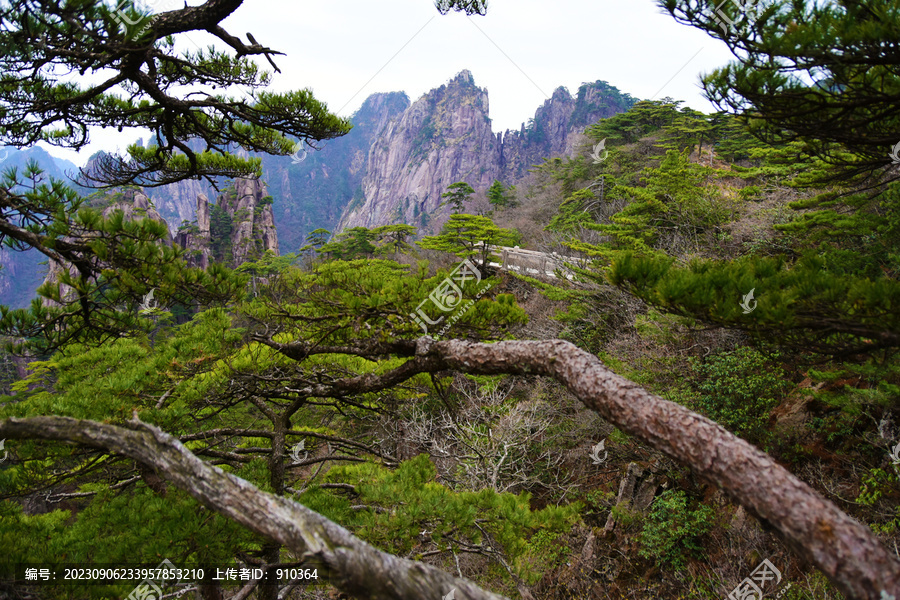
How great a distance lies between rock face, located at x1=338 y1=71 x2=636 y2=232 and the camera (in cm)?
5972

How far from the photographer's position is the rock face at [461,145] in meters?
59.7

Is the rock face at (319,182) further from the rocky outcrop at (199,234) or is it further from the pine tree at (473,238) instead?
the pine tree at (473,238)

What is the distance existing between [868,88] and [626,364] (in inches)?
254

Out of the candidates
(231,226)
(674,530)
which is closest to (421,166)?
(231,226)

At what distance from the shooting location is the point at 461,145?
6838 centimetres

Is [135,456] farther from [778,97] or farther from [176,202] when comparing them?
[176,202]

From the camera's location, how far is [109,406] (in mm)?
2623

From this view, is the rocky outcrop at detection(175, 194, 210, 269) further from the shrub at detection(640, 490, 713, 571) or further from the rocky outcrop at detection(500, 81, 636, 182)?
the rocky outcrop at detection(500, 81, 636, 182)
